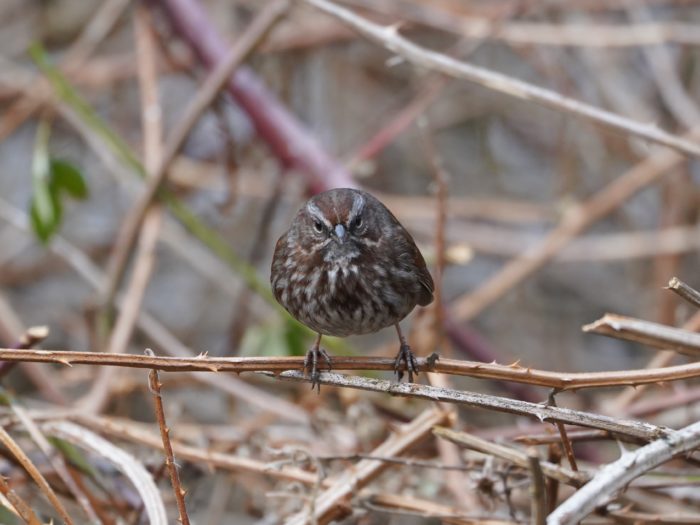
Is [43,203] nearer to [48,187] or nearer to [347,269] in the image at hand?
[48,187]

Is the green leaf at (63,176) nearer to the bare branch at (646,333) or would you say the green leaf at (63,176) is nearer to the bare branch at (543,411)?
the bare branch at (543,411)

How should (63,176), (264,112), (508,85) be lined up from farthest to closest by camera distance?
(264,112) → (63,176) → (508,85)

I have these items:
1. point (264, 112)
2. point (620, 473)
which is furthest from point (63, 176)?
point (620, 473)

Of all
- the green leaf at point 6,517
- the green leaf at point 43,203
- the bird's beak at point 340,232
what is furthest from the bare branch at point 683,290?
the green leaf at point 43,203

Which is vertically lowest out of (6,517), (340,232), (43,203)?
(6,517)

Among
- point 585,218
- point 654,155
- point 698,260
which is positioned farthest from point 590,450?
point 698,260

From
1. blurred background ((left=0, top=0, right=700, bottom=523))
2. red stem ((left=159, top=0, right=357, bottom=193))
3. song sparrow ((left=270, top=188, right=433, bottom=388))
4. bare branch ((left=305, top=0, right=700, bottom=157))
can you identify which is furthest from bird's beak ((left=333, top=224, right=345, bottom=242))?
red stem ((left=159, top=0, right=357, bottom=193))
